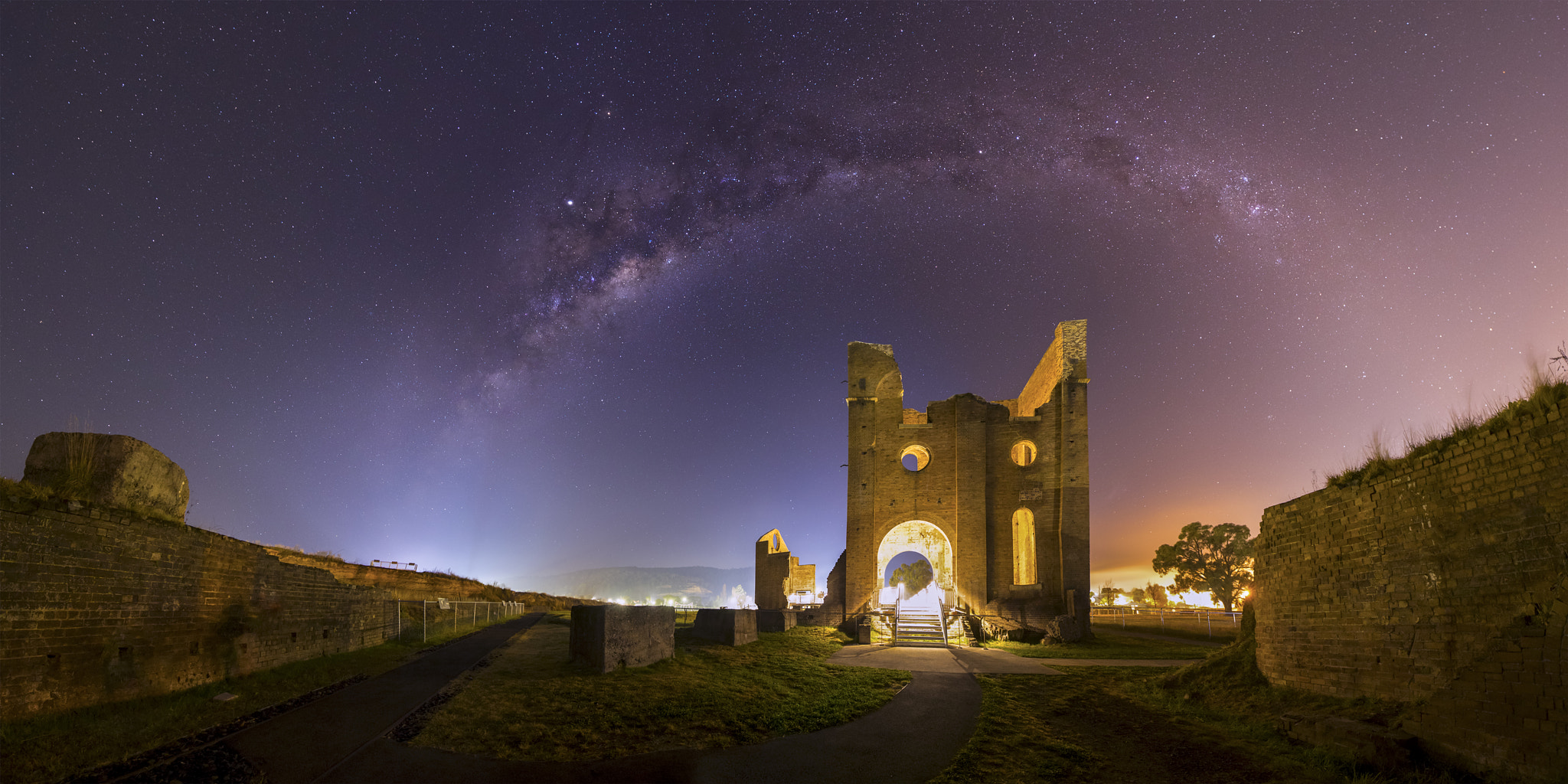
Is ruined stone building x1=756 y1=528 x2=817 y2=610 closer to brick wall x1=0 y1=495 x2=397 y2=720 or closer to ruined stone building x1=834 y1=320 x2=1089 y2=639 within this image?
ruined stone building x1=834 y1=320 x2=1089 y2=639

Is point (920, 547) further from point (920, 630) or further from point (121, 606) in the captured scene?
point (121, 606)

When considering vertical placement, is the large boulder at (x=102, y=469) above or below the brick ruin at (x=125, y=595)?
above

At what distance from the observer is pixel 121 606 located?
838cm

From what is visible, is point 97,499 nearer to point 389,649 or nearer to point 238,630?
point 238,630

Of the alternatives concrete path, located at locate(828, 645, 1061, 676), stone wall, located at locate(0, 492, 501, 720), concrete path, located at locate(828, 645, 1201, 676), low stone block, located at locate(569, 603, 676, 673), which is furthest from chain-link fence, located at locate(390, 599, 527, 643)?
concrete path, located at locate(828, 645, 1201, 676)

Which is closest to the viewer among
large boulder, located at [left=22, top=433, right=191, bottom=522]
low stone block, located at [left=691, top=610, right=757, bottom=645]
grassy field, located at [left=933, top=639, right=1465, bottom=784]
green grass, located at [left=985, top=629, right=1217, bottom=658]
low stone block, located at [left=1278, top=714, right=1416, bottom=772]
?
low stone block, located at [left=1278, top=714, right=1416, bottom=772]

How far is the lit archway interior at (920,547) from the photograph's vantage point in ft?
107

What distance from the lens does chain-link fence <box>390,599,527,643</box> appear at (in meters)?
19.5

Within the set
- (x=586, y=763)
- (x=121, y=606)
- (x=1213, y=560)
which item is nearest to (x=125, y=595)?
(x=121, y=606)

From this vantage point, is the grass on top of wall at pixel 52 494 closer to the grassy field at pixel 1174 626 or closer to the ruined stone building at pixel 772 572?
the ruined stone building at pixel 772 572

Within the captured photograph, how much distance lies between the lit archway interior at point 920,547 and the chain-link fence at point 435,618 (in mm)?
17349

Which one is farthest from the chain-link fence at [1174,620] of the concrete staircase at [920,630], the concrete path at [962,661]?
the concrete path at [962,661]

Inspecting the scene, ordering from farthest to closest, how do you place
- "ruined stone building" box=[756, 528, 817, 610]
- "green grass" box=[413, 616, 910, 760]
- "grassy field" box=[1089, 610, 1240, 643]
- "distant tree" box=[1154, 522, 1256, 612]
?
"distant tree" box=[1154, 522, 1256, 612]
"ruined stone building" box=[756, 528, 817, 610]
"grassy field" box=[1089, 610, 1240, 643]
"green grass" box=[413, 616, 910, 760]

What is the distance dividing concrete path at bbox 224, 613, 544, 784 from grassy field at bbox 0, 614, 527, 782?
2.13 feet
